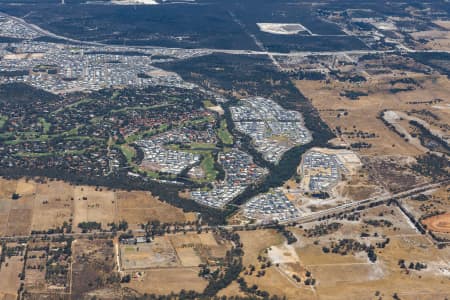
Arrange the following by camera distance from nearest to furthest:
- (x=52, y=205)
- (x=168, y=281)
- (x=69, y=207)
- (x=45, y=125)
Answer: (x=168, y=281) → (x=69, y=207) → (x=52, y=205) → (x=45, y=125)

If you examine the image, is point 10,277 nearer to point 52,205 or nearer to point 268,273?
point 52,205

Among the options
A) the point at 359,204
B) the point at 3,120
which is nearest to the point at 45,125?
the point at 3,120

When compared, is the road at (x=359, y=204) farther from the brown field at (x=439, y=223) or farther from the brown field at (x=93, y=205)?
the brown field at (x=93, y=205)

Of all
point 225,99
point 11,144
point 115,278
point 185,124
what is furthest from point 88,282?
point 225,99

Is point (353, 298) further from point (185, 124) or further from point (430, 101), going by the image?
point (430, 101)

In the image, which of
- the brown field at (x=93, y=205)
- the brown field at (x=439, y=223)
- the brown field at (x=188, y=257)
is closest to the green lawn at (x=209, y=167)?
the brown field at (x=93, y=205)

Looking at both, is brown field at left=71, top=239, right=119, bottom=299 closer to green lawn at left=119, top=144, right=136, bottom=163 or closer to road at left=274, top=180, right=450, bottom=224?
road at left=274, top=180, right=450, bottom=224
